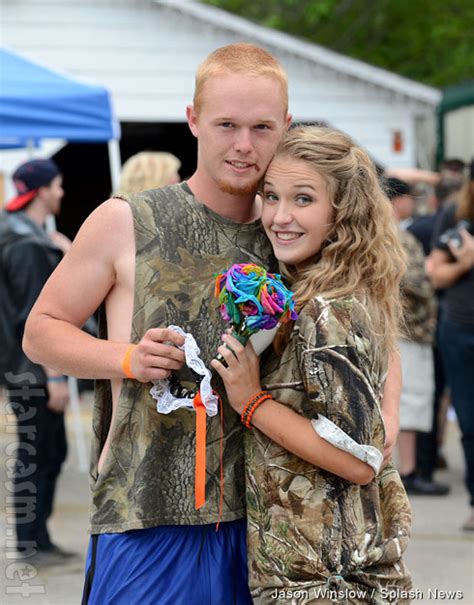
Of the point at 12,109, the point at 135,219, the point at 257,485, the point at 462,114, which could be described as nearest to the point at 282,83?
the point at 135,219

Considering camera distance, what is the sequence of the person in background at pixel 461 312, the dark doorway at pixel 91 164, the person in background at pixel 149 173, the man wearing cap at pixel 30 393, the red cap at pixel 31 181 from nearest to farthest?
the man wearing cap at pixel 30 393, the person in background at pixel 149 173, the red cap at pixel 31 181, the person in background at pixel 461 312, the dark doorway at pixel 91 164

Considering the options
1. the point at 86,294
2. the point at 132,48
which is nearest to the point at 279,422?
the point at 86,294

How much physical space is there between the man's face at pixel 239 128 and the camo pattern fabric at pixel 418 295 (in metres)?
4.71

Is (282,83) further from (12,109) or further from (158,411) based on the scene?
(12,109)

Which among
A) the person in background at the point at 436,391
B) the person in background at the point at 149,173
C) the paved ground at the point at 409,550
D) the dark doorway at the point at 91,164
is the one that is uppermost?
the dark doorway at the point at 91,164

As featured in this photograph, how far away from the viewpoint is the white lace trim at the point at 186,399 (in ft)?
9.34

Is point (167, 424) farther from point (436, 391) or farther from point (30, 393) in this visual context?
point (436, 391)

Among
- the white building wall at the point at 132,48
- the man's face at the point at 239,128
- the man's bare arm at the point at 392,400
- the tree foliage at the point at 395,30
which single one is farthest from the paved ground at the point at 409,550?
the tree foliage at the point at 395,30

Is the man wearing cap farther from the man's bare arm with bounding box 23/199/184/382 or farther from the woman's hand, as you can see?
the woman's hand

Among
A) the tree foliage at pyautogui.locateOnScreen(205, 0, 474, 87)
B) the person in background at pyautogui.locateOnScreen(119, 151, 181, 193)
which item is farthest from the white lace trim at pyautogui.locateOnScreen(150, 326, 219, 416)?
the tree foliage at pyautogui.locateOnScreen(205, 0, 474, 87)

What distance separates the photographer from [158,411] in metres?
2.91

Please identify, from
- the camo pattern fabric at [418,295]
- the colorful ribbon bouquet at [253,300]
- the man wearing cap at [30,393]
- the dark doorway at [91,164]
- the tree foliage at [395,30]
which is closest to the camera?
the colorful ribbon bouquet at [253,300]

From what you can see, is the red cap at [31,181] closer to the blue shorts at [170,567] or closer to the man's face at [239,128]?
the man's face at [239,128]

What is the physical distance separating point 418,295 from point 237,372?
5220 millimetres
